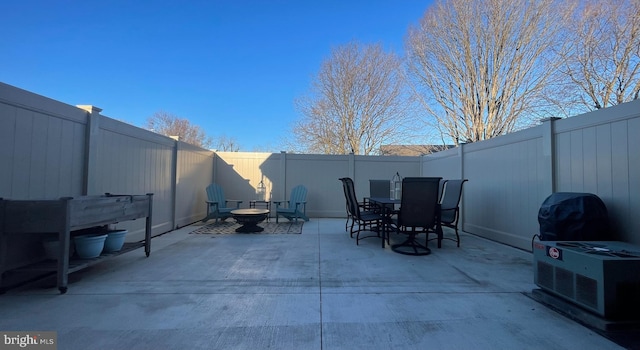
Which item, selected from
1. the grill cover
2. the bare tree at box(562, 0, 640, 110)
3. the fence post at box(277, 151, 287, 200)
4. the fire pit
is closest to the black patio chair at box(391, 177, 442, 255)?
the grill cover

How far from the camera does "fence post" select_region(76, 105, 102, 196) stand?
3.30m

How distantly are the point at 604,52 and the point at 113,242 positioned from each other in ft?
41.2

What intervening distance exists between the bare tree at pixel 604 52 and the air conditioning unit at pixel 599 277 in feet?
29.9

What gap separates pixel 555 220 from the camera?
281cm

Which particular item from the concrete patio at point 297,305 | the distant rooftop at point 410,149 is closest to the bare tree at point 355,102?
the distant rooftop at point 410,149

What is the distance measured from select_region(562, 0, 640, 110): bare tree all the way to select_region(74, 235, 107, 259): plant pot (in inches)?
487

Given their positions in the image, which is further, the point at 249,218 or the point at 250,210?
the point at 250,210

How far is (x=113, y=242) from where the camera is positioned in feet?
9.76

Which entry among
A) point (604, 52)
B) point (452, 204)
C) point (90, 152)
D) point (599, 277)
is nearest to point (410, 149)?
point (604, 52)

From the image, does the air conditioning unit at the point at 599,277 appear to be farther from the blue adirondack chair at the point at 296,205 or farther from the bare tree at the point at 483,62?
the bare tree at the point at 483,62

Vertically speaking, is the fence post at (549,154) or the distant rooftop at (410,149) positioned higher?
the distant rooftop at (410,149)

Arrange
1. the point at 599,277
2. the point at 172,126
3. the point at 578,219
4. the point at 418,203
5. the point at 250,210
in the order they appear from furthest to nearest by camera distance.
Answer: the point at 172,126
the point at 250,210
the point at 418,203
the point at 578,219
the point at 599,277

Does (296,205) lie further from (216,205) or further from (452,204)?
(452,204)

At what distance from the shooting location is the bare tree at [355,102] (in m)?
12.2
